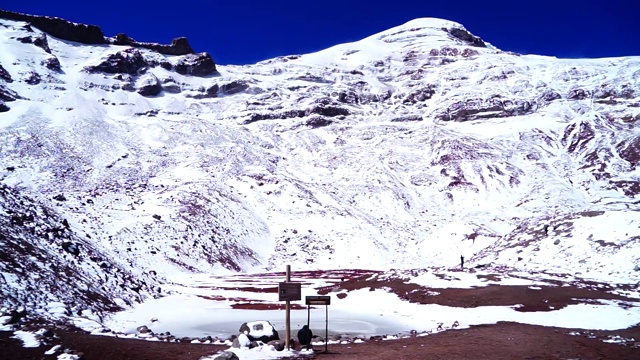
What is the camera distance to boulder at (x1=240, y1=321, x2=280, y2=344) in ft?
60.2

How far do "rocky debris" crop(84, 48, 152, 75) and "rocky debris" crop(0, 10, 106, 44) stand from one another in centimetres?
2642

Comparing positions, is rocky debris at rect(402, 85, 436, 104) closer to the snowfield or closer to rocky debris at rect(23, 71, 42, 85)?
the snowfield

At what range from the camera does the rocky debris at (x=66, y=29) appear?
7126 inches

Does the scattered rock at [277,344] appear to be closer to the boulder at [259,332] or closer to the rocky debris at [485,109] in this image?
the boulder at [259,332]

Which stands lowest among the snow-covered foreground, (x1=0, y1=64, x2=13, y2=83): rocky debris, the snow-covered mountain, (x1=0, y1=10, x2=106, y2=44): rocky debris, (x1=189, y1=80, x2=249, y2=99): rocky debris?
the snow-covered foreground

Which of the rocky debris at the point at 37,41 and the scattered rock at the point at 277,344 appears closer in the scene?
the scattered rock at the point at 277,344

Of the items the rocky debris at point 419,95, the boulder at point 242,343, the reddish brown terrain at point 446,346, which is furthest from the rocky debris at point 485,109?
the boulder at point 242,343

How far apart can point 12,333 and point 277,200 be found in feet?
236

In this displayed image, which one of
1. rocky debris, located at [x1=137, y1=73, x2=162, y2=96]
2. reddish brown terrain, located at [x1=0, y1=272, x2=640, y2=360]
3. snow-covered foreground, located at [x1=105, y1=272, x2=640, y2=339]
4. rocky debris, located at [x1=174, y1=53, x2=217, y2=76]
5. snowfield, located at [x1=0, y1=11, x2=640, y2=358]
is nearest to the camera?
reddish brown terrain, located at [x1=0, y1=272, x2=640, y2=360]

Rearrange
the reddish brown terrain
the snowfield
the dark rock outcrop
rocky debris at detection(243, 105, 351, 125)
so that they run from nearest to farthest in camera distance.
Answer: the reddish brown terrain, the snowfield, the dark rock outcrop, rocky debris at detection(243, 105, 351, 125)

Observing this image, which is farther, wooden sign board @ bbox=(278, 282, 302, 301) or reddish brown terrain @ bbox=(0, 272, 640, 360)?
wooden sign board @ bbox=(278, 282, 302, 301)

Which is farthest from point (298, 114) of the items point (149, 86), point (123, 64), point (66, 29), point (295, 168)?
point (66, 29)

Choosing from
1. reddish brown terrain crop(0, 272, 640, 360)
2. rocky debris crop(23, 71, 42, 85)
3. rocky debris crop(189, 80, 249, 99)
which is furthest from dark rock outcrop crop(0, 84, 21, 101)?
reddish brown terrain crop(0, 272, 640, 360)

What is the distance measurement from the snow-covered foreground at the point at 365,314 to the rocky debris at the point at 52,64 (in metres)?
131
